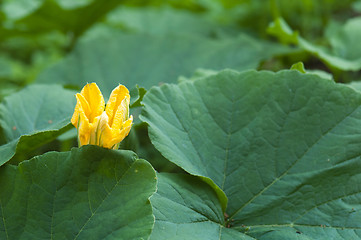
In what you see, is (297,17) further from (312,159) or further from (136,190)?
(136,190)

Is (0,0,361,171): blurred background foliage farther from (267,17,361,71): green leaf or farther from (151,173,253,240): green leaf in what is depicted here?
(151,173,253,240): green leaf

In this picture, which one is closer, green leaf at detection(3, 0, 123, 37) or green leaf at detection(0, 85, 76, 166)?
green leaf at detection(0, 85, 76, 166)

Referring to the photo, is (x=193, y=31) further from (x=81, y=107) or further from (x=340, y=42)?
(x=81, y=107)

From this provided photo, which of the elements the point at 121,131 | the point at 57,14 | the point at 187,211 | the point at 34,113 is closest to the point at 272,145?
the point at 187,211

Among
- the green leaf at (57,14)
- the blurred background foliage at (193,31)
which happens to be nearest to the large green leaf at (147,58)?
the blurred background foliage at (193,31)

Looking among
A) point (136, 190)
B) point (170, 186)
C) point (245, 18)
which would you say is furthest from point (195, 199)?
point (245, 18)

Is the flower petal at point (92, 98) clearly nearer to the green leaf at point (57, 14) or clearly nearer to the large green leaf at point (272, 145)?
the large green leaf at point (272, 145)

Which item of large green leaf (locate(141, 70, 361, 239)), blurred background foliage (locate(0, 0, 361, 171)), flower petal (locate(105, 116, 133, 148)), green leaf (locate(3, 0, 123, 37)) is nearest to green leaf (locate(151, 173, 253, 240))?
large green leaf (locate(141, 70, 361, 239))
